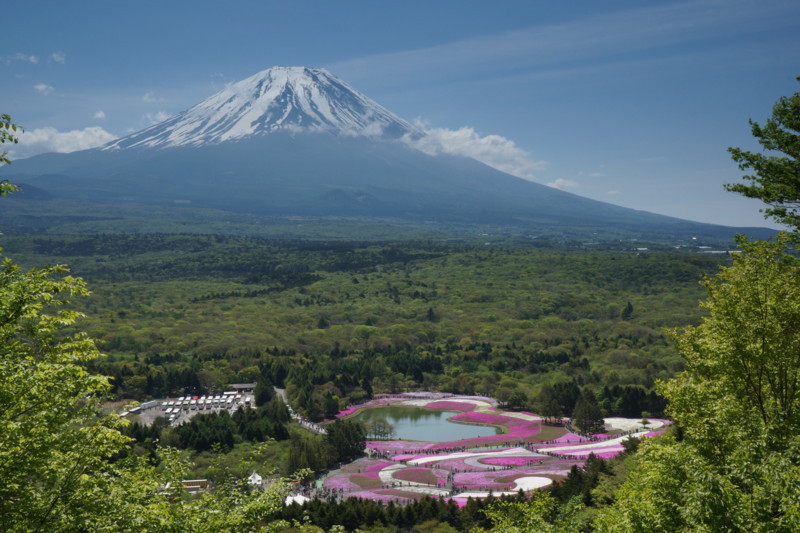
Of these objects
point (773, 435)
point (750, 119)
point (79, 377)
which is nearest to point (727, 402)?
point (773, 435)

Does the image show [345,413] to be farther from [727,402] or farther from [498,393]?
[727,402]

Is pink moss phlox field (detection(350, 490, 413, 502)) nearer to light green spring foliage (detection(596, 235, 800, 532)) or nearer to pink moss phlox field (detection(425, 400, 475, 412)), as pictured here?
light green spring foliage (detection(596, 235, 800, 532))

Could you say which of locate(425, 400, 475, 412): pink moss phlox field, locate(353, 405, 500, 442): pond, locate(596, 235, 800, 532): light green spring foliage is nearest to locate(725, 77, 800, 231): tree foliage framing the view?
locate(596, 235, 800, 532): light green spring foliage

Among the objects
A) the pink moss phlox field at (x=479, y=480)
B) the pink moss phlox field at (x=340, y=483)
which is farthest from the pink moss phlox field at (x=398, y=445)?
the pink moss phlox field at (x=479, y=480)

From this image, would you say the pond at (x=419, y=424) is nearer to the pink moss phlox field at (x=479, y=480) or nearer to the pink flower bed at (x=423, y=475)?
the pink flower bed at (x=423, y=475)

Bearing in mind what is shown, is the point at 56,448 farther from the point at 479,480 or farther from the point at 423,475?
the point at 423,475
